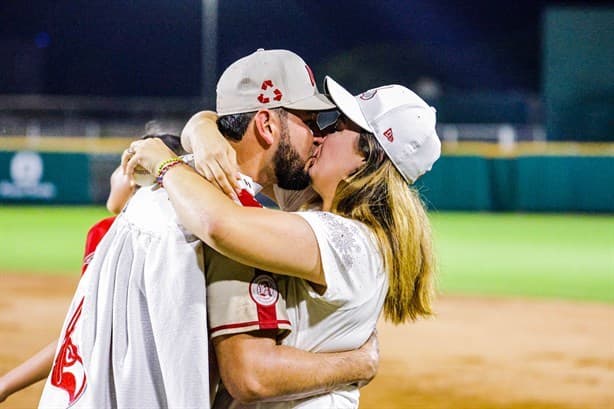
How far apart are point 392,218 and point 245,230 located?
57 cm

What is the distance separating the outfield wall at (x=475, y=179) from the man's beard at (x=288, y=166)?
1818 cm

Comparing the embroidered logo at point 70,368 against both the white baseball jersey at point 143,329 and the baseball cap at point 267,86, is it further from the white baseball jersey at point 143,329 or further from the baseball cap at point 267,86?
the baseball cap at point 267,86

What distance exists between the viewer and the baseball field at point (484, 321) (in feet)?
21.8

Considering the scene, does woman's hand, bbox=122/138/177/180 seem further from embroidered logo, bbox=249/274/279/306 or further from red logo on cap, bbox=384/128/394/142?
red logo on cap, bbox=384/128/394/142

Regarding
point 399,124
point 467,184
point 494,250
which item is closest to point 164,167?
point 399,124

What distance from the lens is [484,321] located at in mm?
9305

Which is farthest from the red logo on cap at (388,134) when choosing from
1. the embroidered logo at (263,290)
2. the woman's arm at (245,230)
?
the embroidered logo at (263,290)

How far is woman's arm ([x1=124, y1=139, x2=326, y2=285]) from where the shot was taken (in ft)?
8.34

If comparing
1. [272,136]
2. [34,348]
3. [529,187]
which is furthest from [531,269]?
[272,136]

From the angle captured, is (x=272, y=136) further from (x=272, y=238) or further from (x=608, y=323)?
(x=608, y=323)

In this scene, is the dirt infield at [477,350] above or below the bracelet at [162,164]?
below

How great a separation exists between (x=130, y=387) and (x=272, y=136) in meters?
0.92

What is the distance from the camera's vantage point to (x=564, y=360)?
7742 mm

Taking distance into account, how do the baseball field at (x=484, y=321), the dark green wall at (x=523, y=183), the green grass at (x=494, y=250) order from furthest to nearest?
1. the dark green wall at (x=523, y=183)
2. the green grass at (x=494, y=250)
3. the baseball field at (x=484, y=321)
